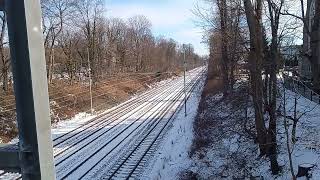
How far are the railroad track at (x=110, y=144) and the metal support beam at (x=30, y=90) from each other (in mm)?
16926

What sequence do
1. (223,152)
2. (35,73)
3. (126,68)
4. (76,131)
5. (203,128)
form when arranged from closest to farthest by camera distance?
(35,73) < (223,152) < (203,128) < (76,131) < (126,68)

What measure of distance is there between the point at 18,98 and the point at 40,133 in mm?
144

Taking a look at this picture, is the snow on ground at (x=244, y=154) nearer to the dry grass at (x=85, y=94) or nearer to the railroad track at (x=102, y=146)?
the railroad track at (x=102, y=146)

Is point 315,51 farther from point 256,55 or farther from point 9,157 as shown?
point 9,157

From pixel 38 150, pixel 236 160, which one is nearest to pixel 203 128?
pixel 236 160

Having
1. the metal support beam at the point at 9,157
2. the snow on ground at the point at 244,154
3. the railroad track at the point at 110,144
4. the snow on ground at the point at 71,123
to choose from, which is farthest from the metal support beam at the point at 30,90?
the snow on ground at the point at 71,123

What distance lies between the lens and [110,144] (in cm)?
2488

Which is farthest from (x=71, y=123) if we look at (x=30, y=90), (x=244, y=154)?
(x=30, y=90)

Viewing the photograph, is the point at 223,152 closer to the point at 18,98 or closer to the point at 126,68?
the point at 18,98

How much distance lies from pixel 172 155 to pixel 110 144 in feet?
14.5

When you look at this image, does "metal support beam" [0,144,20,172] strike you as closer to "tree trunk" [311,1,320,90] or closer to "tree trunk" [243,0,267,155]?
"tree trunk" [243,0,267,155]

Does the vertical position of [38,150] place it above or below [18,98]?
below

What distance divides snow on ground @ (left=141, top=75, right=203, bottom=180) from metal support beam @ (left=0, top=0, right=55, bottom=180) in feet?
55.0

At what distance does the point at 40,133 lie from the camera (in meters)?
1.45
